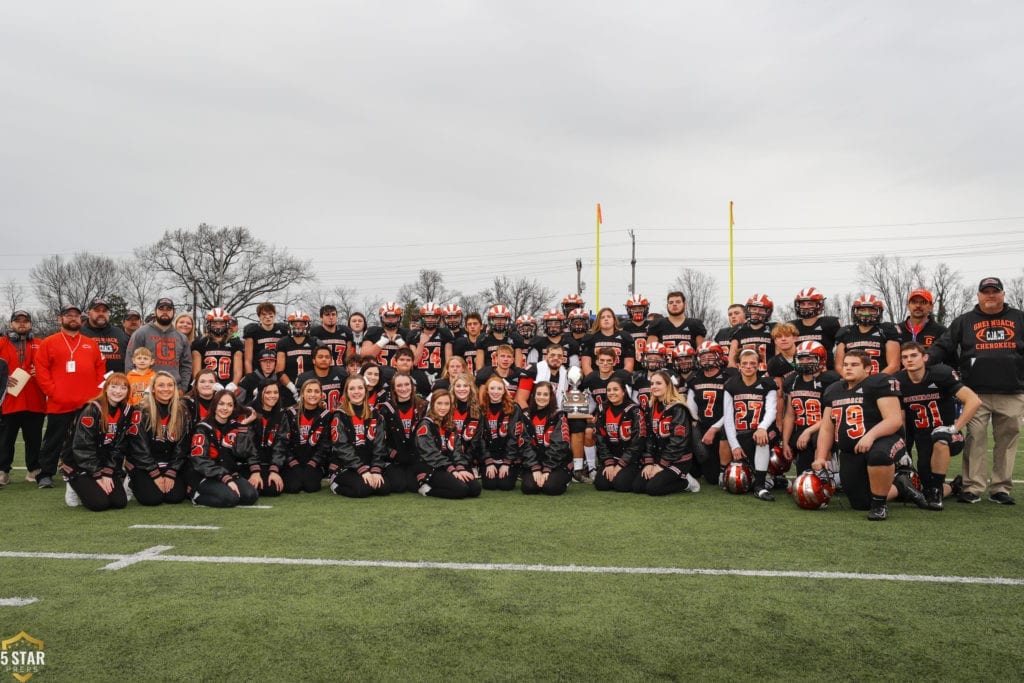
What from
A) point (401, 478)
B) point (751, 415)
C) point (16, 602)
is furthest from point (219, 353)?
point (751, 415)

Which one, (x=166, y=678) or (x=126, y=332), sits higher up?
(x=126, y=332)

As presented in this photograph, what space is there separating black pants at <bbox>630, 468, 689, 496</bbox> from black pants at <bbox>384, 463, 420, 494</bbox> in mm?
2613

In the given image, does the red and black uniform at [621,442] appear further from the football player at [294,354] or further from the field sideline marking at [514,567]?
the football player at [294,354]

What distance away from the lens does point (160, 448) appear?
7.62m

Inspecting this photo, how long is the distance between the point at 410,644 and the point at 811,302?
713 cm

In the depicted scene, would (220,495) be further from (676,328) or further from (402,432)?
(676,328)

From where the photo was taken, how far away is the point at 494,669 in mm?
3344

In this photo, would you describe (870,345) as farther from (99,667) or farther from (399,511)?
(99,667)

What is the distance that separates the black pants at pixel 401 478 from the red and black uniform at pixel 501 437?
2.85ft

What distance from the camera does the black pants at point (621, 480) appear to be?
324 inches

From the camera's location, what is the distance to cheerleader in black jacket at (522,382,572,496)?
26.3 ft

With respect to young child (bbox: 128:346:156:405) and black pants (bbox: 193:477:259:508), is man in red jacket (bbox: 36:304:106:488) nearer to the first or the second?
young child (bbox: 128:346:156:405)

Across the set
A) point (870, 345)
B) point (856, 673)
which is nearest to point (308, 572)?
point (856, 673)

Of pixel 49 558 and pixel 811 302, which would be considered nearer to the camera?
pixel 49 558
